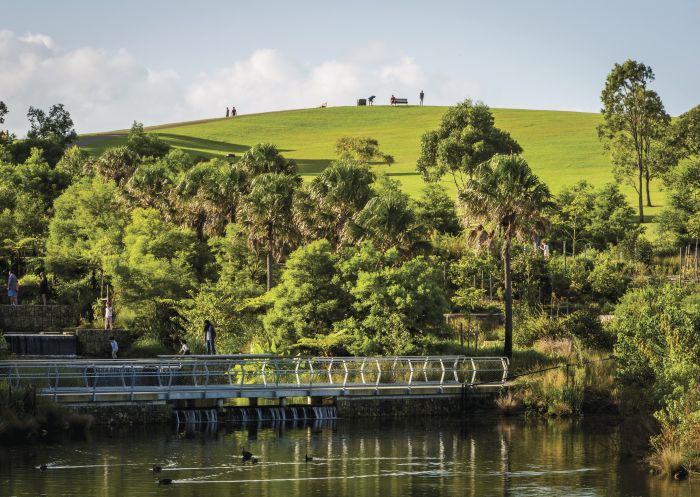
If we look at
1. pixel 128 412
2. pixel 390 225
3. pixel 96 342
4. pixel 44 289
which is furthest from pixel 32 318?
pixel 128 412

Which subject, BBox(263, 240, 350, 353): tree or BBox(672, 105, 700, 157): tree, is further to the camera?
BBox(672, 105, 700, 157): tree

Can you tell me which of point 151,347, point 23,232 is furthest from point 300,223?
point 23,232

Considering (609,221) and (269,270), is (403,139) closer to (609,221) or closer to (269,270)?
(609,221)

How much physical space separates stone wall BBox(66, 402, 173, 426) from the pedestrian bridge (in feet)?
1.04

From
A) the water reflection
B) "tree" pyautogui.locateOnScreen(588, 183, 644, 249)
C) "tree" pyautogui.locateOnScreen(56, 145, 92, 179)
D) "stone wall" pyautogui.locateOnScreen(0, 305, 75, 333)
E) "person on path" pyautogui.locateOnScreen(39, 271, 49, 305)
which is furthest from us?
"tree" pyautogui.locateOnScreen(56, 145, 92, 179)

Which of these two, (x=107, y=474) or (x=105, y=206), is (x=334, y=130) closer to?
(x=105, y=206)

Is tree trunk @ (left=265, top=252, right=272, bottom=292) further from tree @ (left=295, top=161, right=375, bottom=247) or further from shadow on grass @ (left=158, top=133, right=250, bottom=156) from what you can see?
shadow on grass @ (left=158, top=133, right=250, bottom=156)

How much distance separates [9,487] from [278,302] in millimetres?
28813

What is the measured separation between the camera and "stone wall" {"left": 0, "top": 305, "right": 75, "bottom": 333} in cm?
6844

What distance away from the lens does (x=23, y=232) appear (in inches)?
3391

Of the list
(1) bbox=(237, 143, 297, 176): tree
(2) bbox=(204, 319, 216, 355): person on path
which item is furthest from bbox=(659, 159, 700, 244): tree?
(2) bbox=(204, 319, 216, 355): person on path

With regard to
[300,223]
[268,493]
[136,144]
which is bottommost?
[268,493]

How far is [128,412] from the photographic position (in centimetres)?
4956

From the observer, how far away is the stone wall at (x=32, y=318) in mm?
68438
